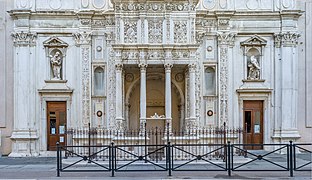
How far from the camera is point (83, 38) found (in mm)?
25812

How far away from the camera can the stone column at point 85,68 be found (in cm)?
2564

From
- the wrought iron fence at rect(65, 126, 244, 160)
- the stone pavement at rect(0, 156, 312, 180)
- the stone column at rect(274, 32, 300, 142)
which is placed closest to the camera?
the stone pavement at rect(0, 156, 312, 180)

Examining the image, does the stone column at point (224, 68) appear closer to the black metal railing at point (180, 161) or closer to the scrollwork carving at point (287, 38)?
the scrollwork carving at point (287, 38)

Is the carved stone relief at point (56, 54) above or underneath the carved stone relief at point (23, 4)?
underneath

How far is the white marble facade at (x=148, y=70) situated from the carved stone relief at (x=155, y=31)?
7.53 feet

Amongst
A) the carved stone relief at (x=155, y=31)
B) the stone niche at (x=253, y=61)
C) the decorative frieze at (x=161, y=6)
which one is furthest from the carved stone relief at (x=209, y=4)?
the carved stone relief at (x=155, y=31)

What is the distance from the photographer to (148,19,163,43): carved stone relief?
76.8 ft

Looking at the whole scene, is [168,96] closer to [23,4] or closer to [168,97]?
[168,97]

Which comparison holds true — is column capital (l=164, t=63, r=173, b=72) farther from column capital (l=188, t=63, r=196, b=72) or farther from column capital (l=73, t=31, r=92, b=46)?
column capital (l=73, t=31, r=92, b=46)

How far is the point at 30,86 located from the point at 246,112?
11.9m

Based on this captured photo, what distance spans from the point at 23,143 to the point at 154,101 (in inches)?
Answer: 289

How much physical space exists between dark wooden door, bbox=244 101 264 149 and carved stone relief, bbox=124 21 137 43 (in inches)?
295

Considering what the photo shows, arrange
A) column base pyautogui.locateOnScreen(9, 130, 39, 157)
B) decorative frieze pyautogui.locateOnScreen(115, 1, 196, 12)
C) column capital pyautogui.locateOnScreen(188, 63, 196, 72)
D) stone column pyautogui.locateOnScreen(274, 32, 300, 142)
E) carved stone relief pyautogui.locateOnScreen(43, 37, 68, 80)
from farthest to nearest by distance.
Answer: carved stone relief pyautogui.locateOnScreen(43, 37, 68, 80) < stone column pyautogui.locateOnScreen(274, 32, 300, 142) < column base pyautogui.locateOnScreen(9, 130, 39, 157) < decorative frieze pyautogui.locateOnScreen(115, 1, 196, 12) < column capital pyautogui.locateOnScreen(188, 63, 196, 72)

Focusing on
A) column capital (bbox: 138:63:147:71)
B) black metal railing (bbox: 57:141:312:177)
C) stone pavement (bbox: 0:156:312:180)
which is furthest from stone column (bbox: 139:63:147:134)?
stone pavement (bbox: 0:156:312:180)
